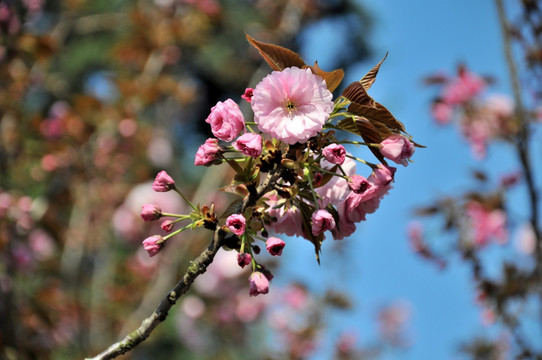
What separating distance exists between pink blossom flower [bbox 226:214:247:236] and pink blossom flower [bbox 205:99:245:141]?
0.34 ft

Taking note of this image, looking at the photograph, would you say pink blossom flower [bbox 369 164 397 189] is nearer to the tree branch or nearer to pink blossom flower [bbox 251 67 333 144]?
pink blossom flower [bbox 251 67 333 144]

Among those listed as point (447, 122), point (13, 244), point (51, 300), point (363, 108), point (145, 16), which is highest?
point (363, 108)

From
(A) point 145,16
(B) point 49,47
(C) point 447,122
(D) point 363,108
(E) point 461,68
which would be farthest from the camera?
(A) point 145,16

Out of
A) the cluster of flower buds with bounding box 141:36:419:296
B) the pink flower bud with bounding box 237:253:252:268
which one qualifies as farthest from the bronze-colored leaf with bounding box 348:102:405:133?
the pink flower bud with bounding box 237:253:252:268

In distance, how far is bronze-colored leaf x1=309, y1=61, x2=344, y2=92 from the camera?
0.68 m

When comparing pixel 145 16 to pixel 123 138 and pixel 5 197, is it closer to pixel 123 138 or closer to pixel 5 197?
pixel 123 138

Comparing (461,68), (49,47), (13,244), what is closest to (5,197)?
(13,244)

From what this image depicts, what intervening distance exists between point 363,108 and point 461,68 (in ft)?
5.75

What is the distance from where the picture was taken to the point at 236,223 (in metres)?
0.65

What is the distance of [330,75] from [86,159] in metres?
2.08

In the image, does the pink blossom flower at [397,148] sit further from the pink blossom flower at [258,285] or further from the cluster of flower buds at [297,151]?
the pink blossom flower at [258,285]

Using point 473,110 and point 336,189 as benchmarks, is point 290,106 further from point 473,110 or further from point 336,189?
point 473,110

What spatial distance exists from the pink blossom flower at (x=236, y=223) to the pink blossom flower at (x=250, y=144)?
0.08 m

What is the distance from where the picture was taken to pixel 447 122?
8.58 feet
